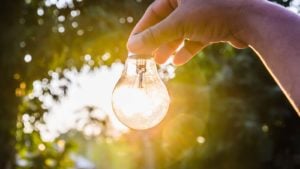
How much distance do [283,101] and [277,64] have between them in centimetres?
502

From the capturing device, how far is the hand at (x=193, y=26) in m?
0.67

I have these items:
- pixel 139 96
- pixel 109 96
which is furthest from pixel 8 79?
pixel 139 96

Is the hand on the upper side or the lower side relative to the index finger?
lower

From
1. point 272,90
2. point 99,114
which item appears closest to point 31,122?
point 99,114

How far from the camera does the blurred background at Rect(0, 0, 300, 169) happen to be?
3.82 meters

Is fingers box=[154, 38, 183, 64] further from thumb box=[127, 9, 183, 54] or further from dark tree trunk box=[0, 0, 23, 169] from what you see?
dark tree trunk box=[0, 0, 23, 169]

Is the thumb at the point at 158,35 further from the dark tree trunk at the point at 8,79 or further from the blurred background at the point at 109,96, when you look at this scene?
the dark tree trunk at the point at 8,79

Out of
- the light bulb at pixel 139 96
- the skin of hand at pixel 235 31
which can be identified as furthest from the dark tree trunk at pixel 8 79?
the skin of hand at pixel 235 31

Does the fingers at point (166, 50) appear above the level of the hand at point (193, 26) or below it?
below

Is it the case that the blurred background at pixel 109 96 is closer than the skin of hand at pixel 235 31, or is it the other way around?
the skin of hand at pixel 235 31

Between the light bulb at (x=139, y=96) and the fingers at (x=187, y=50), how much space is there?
0.13ft

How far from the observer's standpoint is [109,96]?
3.76 metres

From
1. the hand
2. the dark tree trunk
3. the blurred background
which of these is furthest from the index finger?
the dark tree trunk

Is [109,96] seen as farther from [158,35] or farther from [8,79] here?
[158,35]
